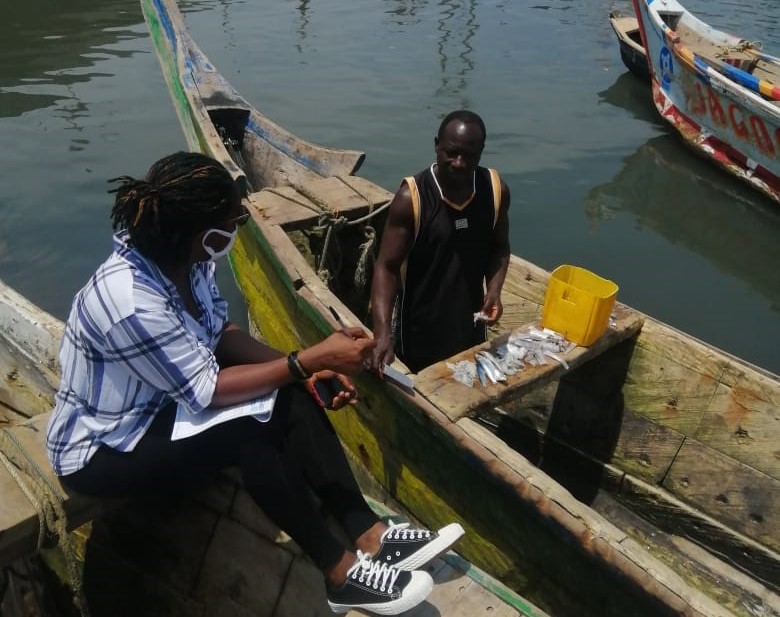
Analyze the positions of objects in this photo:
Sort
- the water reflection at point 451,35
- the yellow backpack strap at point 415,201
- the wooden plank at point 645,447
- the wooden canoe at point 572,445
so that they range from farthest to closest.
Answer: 1. the water reflection at point 451,35
2. the wooden plank at point 645,447
3. the yellow backpack strap at point 415,201
4. the wooden canoe at point 572,445

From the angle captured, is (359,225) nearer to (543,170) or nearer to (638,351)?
(638,351)

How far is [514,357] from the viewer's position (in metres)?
2.91

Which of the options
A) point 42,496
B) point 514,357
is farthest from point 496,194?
point 42,496

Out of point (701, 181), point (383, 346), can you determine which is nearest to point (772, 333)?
point (701, 181)

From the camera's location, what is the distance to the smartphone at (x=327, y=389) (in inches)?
94.9

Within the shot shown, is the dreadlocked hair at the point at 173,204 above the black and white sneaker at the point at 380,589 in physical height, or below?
above

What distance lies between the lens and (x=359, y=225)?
4.44 meters

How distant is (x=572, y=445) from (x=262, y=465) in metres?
2.19

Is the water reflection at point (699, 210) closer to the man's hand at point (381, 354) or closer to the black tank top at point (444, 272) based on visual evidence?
the black tank top at point (444, 272)

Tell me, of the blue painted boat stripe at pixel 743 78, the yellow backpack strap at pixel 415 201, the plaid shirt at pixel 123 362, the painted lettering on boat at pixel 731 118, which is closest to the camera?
the plaid shirt at pixel 123 362

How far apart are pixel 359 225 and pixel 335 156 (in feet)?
3.84

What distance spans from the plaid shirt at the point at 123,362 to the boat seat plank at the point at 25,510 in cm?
15

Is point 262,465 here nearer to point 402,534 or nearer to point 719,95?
point 402,534

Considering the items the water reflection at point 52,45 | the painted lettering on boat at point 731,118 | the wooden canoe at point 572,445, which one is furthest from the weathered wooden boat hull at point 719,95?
the water reflection at point 52,45
